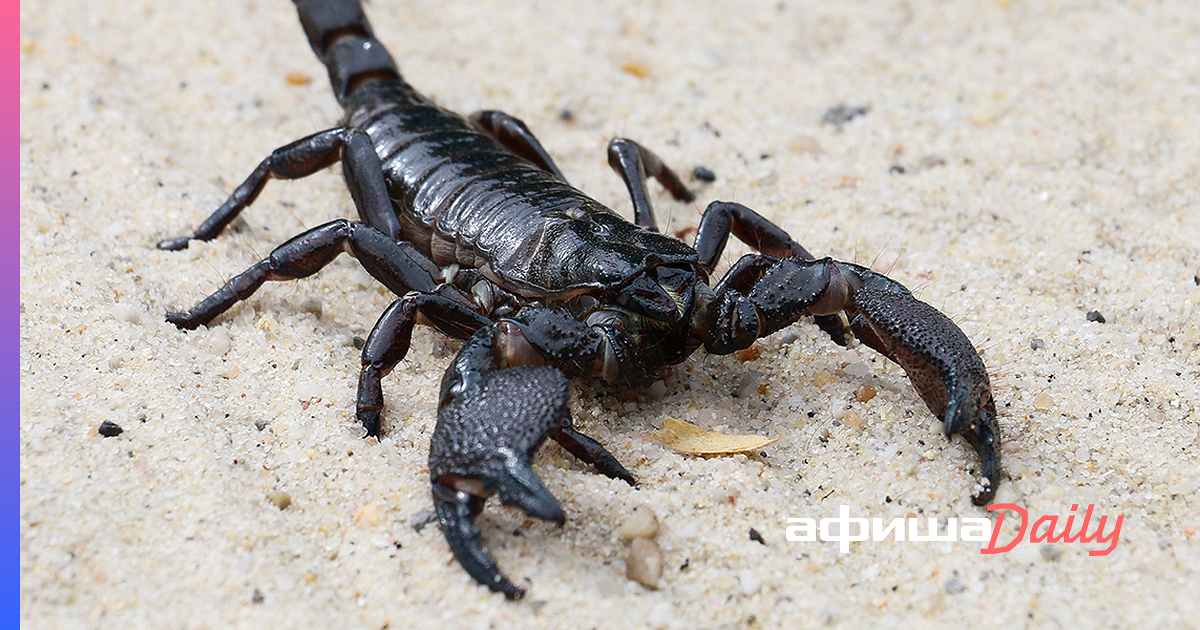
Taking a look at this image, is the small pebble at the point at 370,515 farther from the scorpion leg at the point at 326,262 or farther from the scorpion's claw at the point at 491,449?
the scorpion leg at the point at 326,262

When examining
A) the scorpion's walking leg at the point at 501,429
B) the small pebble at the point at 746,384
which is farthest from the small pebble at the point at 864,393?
the scorpion's walking leg at the point at 501,429

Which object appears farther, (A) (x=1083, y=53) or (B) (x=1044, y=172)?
(A) (x=1083, y=53)

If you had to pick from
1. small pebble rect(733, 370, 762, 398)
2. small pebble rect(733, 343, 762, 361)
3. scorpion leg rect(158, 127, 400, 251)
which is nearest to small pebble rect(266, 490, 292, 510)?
scorpion leg rect(158, 127, 400, 251)

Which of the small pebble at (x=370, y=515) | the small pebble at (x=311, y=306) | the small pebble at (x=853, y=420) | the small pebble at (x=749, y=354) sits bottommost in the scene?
the small pebble at (x=311, y=306)

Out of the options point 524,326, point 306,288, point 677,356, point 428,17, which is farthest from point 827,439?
point 428,17

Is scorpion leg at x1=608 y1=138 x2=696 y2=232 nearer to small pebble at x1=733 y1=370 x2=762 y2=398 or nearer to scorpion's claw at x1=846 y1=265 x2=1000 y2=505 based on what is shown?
small pebble at x1=733 y1=370 x2=762 y2=398

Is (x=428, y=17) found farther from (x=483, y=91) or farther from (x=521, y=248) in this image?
(x=521, y=248)

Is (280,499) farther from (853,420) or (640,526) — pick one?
(853,420)
